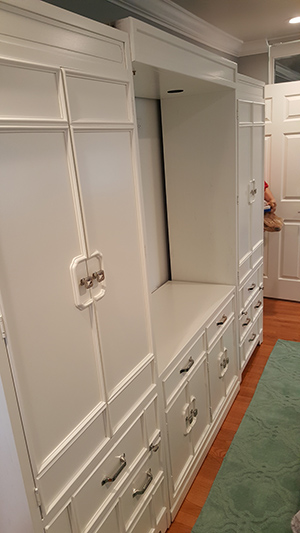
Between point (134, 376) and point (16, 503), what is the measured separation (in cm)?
52

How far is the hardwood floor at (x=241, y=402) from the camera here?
1.90m

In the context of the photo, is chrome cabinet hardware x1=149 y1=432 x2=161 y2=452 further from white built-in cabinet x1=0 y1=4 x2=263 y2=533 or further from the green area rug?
the green area rug

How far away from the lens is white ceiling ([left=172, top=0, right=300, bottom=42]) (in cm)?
238

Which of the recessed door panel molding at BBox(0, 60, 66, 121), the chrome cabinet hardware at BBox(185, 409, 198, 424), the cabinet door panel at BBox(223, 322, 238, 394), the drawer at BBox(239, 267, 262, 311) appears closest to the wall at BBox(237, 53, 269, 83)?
the drawer at BBox(239, 267, 262, 311)

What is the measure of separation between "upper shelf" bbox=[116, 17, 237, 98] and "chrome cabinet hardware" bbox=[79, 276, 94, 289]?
29.3 inches

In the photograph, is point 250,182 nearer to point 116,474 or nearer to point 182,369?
point 182,369

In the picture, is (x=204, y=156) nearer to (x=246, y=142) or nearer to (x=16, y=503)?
(x=246, y=142)

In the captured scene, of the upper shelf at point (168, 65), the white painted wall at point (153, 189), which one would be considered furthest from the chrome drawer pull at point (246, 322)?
the upper shelf at point (168, 65)

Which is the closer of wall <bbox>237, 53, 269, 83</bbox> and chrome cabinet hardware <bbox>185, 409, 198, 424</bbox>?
chrome cabinet hardware <bbox>185, 409, 198, 424</bbox>

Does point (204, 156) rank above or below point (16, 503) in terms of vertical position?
above

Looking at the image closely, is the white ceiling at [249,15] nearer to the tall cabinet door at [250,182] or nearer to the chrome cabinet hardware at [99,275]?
the tall cabinet door at [250,182]

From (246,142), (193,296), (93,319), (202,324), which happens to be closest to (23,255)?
(93,319)

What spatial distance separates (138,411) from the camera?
146 centimetres

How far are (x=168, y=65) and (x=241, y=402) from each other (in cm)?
212
